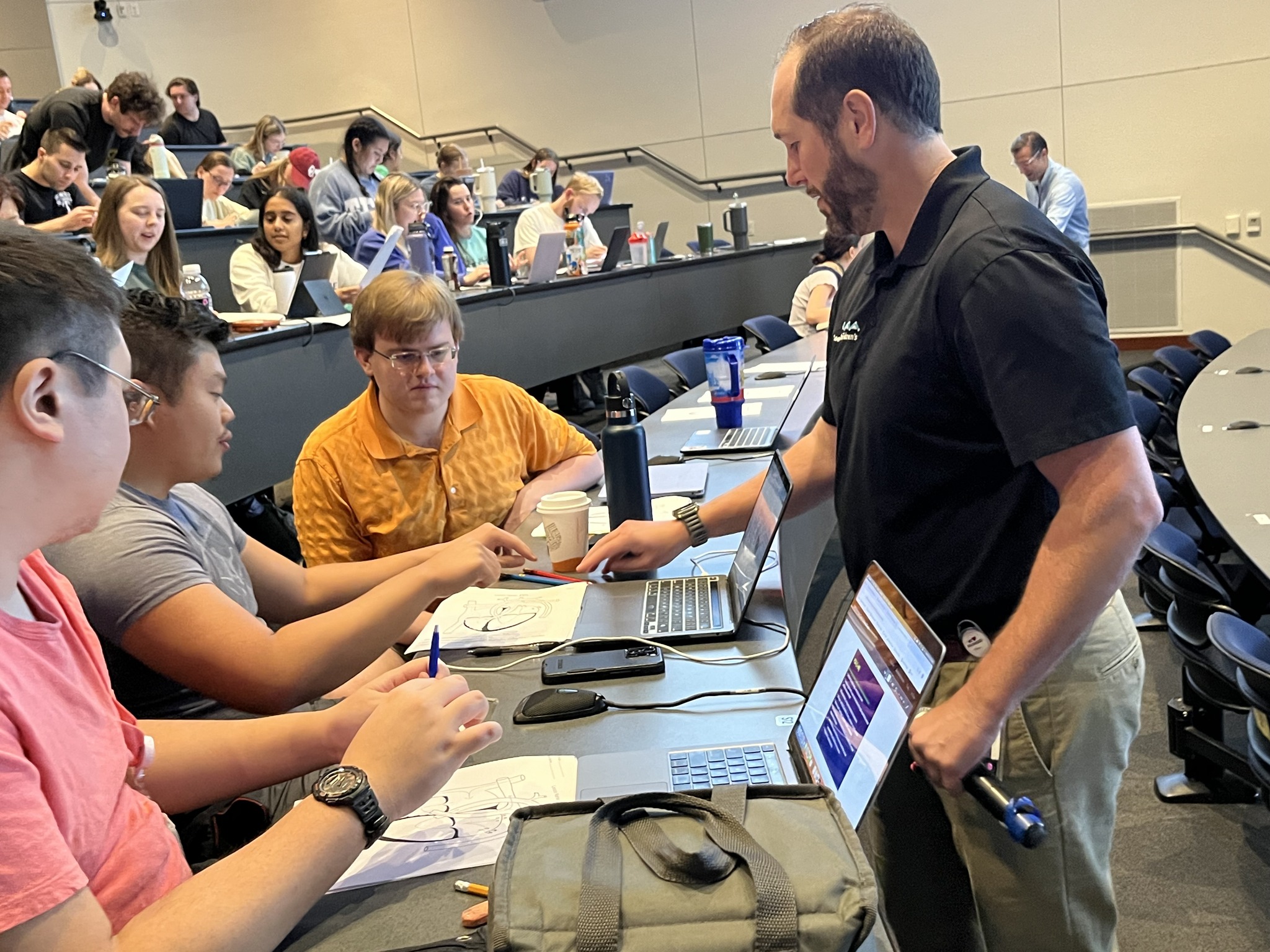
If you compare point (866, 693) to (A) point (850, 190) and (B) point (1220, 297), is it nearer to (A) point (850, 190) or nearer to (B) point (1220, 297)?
(A) point (850, 190)

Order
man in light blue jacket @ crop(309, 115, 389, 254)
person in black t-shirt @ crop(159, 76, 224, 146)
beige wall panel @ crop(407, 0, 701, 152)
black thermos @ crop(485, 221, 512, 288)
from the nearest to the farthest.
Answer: black thermos @ crop(485, 221, 512, 288)
man in light blue jacket @ crop(309, 115, 389, 254)
person in black t-shirt @ crop(159, 76, 224, 146)
beige wall panel @ crop(407, 0, 701, 152)

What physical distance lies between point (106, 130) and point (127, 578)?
5.12 meters

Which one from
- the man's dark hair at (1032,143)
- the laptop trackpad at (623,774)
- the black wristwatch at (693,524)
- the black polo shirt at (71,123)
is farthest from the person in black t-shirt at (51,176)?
the man's dark hair at (1032,143)

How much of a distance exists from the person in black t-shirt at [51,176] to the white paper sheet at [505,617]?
4.08 m

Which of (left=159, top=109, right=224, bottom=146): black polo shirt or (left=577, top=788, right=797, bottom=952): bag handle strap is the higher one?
(left=159, top=109, right=224, bottom=146): black polo shirt

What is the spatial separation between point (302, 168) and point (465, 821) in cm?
615

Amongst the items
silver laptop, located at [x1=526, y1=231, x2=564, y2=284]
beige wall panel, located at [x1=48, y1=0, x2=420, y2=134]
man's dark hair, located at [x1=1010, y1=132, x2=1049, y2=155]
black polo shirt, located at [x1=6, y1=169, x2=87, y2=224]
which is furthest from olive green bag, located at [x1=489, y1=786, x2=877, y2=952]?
beige wall panel, located at [x1=48, y1=0, x2=420, y2=134]

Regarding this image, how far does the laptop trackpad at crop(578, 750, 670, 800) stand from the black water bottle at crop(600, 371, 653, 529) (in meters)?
0.76

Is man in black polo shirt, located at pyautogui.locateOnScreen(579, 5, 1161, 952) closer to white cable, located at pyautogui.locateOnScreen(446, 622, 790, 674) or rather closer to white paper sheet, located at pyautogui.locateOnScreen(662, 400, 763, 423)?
white cable, located at pyautogui.locateOnScreen(446, 622, 790, 674)

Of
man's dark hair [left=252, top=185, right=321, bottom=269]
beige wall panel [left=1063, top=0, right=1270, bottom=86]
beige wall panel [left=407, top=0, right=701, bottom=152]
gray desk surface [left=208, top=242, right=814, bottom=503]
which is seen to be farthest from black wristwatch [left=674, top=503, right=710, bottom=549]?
beige wall panel [left=407, top=0, right=701, bottom=152]

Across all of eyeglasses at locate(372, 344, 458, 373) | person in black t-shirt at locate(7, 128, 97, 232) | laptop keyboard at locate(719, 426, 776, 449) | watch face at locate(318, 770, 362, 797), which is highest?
person in black t-shirt at locate(7, 128, 97, 232)

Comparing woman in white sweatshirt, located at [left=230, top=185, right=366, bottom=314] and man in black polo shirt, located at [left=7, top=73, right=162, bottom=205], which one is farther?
man in black polo shirt, located at [left=7, top=73, right=162, bottom=205]

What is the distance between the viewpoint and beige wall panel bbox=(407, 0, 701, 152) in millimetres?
9867

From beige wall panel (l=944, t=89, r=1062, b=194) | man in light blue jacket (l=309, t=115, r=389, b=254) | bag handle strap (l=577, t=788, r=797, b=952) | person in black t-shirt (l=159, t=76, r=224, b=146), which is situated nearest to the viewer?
bag handle strap (l=577, t=788, r=797, b=952)
